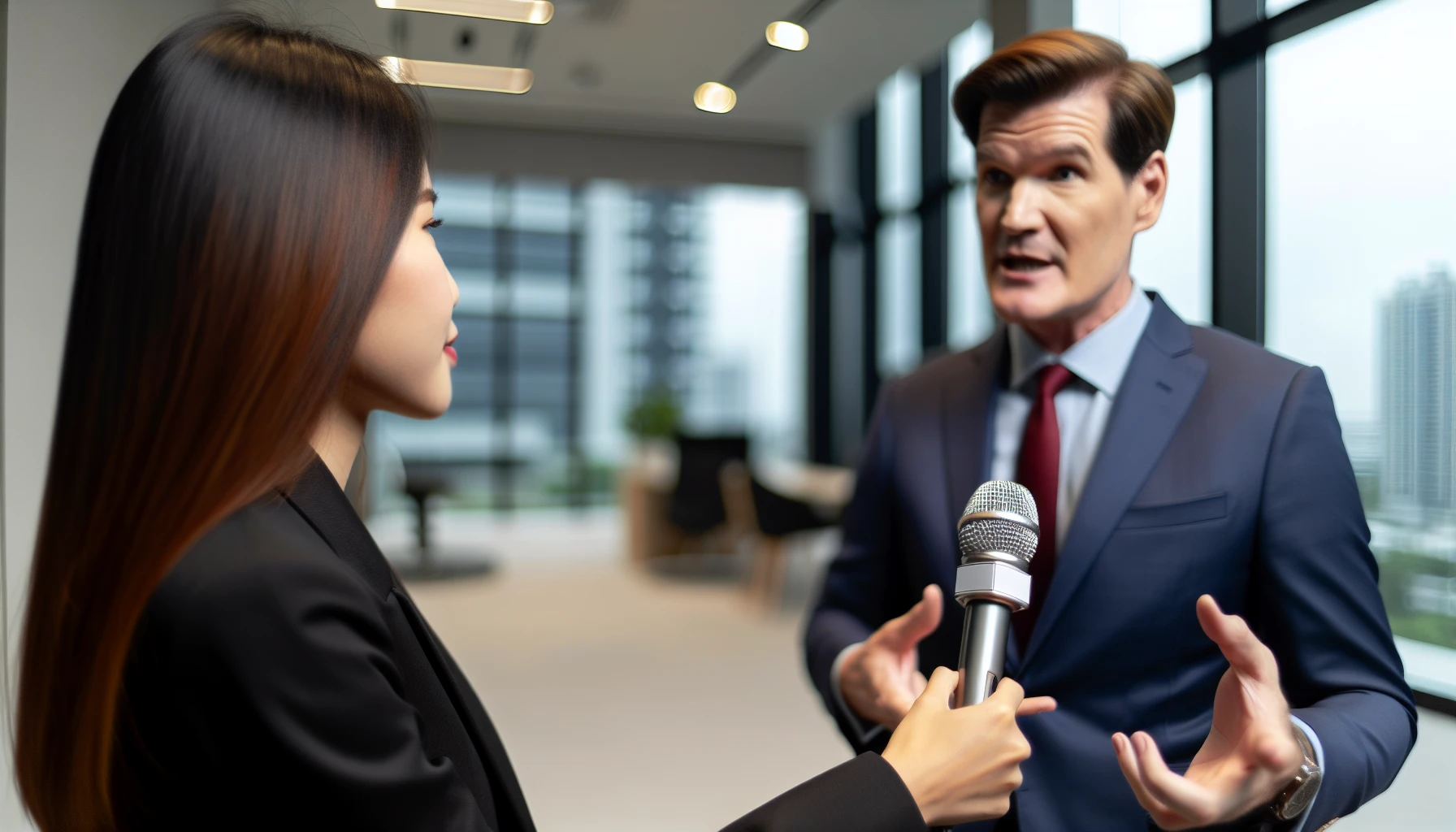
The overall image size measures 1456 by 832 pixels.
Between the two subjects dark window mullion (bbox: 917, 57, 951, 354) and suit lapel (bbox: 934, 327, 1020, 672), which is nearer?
suit lapel (bbox: 934, 327, 1020, 672)

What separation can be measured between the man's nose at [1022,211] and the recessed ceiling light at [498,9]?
2072mm

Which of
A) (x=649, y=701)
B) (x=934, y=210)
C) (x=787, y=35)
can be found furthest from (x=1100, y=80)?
(x=934, y=210)

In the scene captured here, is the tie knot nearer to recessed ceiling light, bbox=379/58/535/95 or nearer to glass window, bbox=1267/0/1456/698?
glass window, bbox=1267/0/1456/698

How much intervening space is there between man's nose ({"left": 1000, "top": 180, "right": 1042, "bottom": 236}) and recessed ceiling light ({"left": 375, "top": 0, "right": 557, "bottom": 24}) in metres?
2.07

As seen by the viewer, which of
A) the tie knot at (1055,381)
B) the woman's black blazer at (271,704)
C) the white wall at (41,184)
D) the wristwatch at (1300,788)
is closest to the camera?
the woman's black blazer at (271,704)

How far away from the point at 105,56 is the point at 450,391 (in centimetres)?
134

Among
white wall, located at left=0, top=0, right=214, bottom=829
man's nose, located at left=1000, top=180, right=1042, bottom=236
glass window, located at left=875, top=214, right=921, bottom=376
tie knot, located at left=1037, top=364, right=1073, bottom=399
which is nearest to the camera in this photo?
man's nose, located at left=1000, top=180, right=1042, bottom=236

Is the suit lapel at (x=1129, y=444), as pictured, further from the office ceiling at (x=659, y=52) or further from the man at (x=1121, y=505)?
the office ceiling at (x=659, y=52)

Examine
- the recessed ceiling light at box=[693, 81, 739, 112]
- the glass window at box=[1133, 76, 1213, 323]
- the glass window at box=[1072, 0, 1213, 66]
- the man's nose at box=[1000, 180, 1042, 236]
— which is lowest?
the man's nose at box=[1000, 180, 1042, 236]

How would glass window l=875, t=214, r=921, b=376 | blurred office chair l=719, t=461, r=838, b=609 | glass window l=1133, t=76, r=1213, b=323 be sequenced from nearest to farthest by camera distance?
glass window l=1133, t=76, r=1213, b=323 → blurred office chair l=719, t=461, r=838, b=609 → glass window l=875, t=214, r=921, b=376

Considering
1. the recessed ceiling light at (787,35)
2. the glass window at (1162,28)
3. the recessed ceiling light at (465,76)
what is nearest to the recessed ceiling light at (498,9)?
the recessed ceiling light at (465,76)

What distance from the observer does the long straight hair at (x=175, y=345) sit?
0.69m

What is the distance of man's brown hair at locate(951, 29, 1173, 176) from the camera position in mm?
1179

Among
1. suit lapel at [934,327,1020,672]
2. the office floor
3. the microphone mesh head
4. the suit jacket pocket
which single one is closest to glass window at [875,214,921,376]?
the office floor
